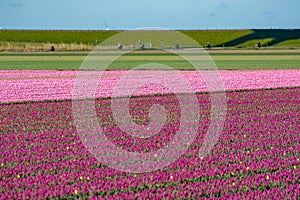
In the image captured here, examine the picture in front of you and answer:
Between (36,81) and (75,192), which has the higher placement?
(75,192)

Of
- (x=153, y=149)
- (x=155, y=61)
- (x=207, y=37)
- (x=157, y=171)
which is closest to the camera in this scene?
(x=157, y=171)

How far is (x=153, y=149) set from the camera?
12766mm

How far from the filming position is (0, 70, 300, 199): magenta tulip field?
30.7ft

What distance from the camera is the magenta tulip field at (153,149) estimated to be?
934 cm

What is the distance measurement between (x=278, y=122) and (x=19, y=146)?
8.36m

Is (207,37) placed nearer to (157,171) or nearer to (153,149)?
(153,149)

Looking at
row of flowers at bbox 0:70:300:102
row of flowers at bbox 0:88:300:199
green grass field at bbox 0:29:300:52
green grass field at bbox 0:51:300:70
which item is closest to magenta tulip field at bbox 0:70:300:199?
row of flowers at bbox 0:88:300:199

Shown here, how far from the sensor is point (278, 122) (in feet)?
55.3

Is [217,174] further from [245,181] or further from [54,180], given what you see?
[54,180]

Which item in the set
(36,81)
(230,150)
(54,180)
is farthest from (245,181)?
(36,81)

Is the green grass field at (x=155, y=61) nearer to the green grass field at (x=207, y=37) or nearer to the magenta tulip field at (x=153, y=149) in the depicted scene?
the magenta tulip field at (x=153, y=149)

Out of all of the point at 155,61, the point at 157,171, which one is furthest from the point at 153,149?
the point at 155,61

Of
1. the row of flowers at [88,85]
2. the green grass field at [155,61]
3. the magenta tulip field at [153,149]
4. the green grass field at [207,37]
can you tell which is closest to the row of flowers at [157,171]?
the magenta tulip field at [153,149]

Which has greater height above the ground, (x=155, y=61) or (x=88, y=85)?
(x=88, y=85)
